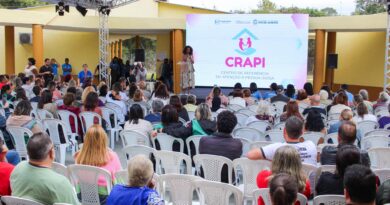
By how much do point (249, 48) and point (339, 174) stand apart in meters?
12.8

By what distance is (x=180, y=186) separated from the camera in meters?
3.93

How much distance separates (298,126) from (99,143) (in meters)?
1.87

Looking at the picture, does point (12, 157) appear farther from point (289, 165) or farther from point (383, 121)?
point (383, 121)

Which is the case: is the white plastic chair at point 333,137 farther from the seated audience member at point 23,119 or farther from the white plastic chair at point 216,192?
the seated audience member at point 23,119

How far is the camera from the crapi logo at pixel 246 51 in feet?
52.7

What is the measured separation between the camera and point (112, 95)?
33.3 ft

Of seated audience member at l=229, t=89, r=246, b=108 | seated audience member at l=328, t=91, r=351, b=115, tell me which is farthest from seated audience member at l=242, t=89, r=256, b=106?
seated audience member at l=328, t=91, r=351, b=115

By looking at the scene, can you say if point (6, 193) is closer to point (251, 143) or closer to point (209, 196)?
point (209, 196)

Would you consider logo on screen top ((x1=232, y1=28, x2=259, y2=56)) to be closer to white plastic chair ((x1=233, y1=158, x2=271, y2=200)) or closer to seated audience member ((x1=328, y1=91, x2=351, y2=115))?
seated audience member ((x1=328, y1=91, x2=351, y2=115))

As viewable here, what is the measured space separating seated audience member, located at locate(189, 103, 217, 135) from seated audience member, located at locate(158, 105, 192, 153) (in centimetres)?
9

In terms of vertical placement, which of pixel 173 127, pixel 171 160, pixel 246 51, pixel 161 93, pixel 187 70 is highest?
pixel 246 51

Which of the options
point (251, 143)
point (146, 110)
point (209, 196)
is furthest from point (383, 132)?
point (146, 110)

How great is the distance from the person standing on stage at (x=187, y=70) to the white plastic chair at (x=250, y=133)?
837 cm

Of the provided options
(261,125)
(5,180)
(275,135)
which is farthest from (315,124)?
(5,180)
